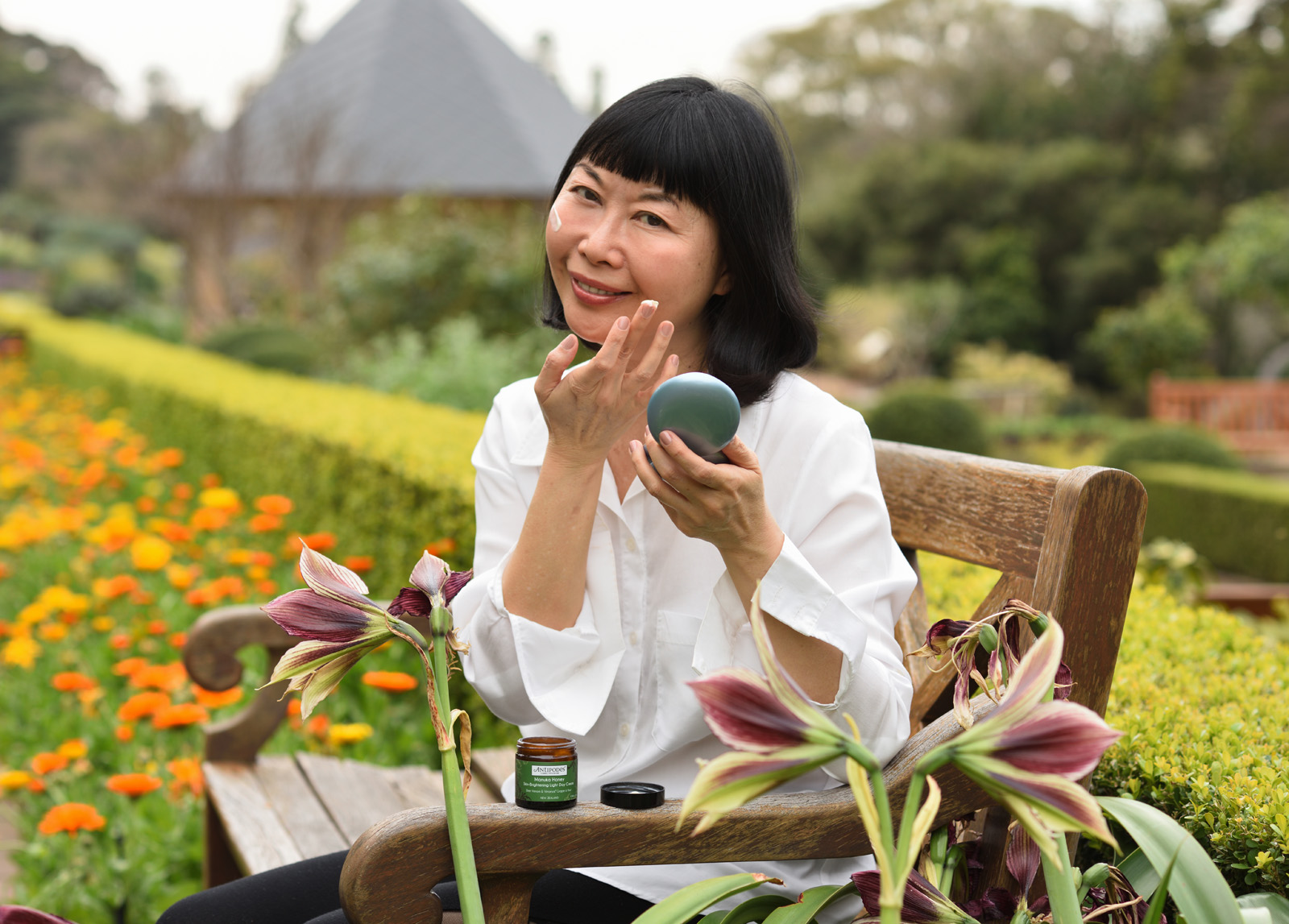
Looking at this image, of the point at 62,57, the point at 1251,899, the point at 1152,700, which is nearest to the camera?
the point at 1251,899

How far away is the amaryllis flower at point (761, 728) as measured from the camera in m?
0.72

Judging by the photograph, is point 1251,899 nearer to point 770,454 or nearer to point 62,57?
point 770,454

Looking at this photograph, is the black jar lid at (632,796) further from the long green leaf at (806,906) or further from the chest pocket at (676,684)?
the chest pocket at (676,684)

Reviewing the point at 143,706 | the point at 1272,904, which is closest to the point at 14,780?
the point at 143,706

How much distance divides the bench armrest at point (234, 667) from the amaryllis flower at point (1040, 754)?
5.60 ft

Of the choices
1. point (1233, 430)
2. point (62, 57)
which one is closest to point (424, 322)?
point (1233, 430)

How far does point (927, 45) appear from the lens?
134 feet

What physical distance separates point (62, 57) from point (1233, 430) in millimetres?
58555

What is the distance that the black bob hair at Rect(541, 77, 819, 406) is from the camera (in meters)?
1.44

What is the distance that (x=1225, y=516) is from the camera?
859 cm

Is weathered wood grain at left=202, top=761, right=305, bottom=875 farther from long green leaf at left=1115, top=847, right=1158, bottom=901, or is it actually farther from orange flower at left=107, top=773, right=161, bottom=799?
long green leaf at left=1115, top=847, right=1158, bottom=901

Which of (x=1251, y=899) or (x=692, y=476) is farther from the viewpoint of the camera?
(x=1251, y=899)

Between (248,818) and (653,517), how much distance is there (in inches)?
43.5

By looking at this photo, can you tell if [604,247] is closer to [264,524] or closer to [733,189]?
[733,189]
